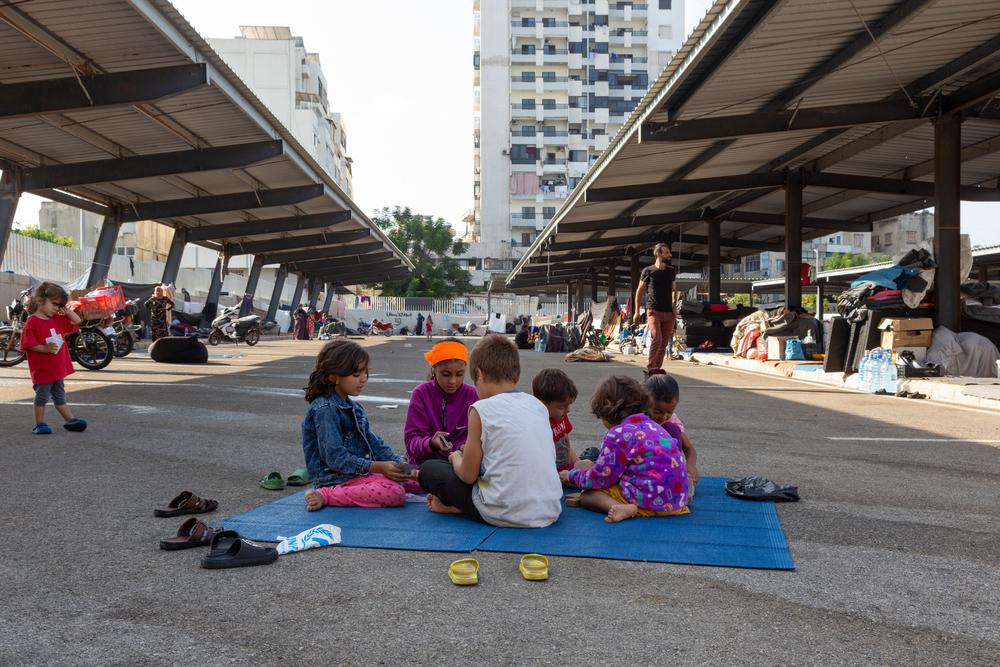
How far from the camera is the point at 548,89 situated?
3676 inches

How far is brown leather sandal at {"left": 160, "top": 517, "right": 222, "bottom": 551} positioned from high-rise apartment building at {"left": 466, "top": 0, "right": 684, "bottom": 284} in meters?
87.9

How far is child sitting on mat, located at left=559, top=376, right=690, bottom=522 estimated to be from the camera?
4074 mm

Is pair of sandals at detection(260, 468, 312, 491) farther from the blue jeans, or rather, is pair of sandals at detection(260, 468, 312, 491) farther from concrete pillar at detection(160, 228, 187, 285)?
concrete pillar at detection(160, 228, 187, 285)

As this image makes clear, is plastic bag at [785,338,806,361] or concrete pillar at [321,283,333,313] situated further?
concrete pillar at [321,283,333,313]

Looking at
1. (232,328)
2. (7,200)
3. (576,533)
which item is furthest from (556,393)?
(232,328)

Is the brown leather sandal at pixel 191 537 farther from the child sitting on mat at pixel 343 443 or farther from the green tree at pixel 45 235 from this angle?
the green tree at pixel 45 235

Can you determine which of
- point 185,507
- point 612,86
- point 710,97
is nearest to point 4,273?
point 710,97

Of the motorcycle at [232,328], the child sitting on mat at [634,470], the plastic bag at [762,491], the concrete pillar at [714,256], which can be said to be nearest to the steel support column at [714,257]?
the concrete pillar at [714,256]

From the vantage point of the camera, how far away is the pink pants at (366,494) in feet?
14.1

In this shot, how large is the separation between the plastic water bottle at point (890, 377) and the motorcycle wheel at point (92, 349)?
1141 cm

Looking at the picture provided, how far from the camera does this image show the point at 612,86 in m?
93.8

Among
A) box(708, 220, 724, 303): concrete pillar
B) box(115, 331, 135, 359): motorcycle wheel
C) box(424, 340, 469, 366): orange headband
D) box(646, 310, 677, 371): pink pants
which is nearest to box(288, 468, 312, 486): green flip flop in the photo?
box(424, 340, 469, 366): orange headband

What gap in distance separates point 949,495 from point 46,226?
3059 inches

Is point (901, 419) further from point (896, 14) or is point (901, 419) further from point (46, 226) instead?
point (46, 226)
